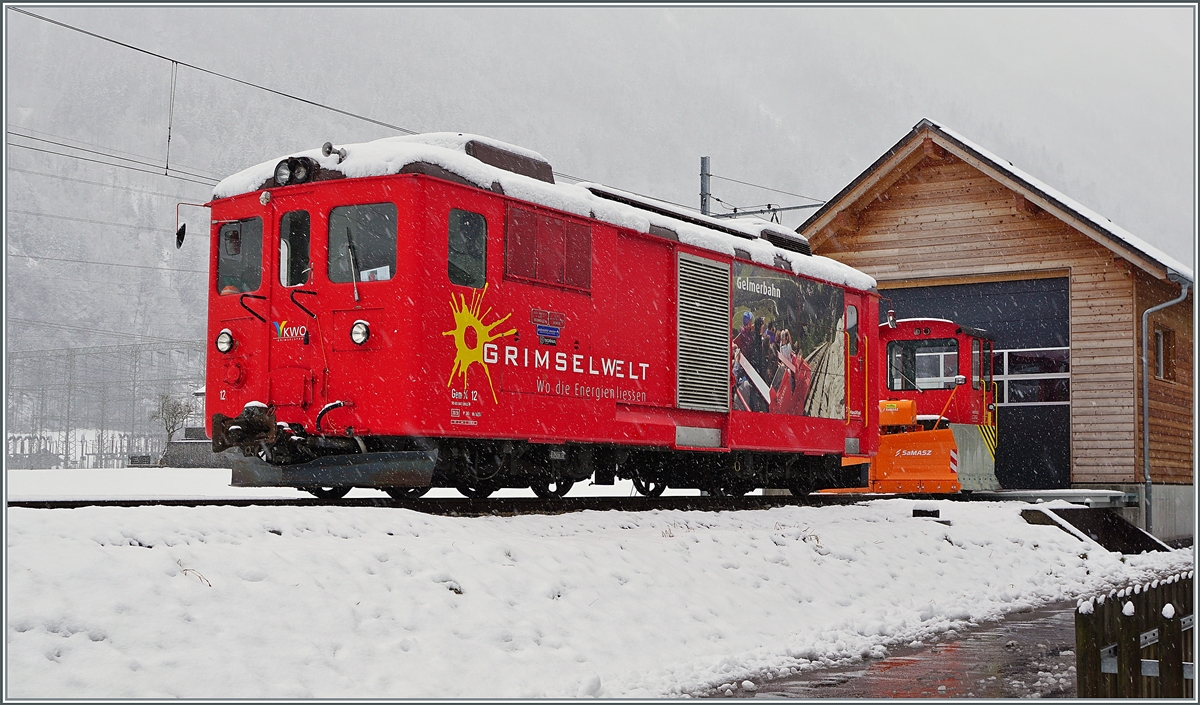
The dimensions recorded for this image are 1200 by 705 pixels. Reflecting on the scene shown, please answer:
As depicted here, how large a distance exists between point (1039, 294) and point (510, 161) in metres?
13.6

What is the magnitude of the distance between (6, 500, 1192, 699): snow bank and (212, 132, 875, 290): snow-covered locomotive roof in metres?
3.18

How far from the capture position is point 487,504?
35.0ft

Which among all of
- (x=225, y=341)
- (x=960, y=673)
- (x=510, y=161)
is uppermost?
(x=510, y=161)

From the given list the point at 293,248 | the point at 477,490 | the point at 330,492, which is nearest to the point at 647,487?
the point at 477,490

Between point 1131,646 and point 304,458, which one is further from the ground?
point 304,458

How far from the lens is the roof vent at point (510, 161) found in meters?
11.2

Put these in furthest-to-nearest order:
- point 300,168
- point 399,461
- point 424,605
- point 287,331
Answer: point 300,168
point 287,331
point 399,461
point 424,605

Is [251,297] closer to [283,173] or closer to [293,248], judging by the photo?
[293,248]

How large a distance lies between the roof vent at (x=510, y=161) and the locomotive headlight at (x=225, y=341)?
289 cm

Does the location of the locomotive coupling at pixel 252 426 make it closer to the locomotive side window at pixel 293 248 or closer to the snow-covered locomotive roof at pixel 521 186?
the locomotive side window at pixel 293 248

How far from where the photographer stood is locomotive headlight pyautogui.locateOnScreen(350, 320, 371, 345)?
10273 mm

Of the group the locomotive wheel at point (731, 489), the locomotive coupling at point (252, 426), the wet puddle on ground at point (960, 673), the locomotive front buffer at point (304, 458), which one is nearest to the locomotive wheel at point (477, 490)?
the locomotive front buffer at point (304, 458)

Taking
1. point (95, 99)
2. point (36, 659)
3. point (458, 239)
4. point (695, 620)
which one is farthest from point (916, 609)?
point (95, 99)

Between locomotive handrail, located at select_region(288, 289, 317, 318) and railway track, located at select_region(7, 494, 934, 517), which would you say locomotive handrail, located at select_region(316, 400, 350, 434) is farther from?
locomotive handrail, located at select_region(288, 289, 317, 318)
